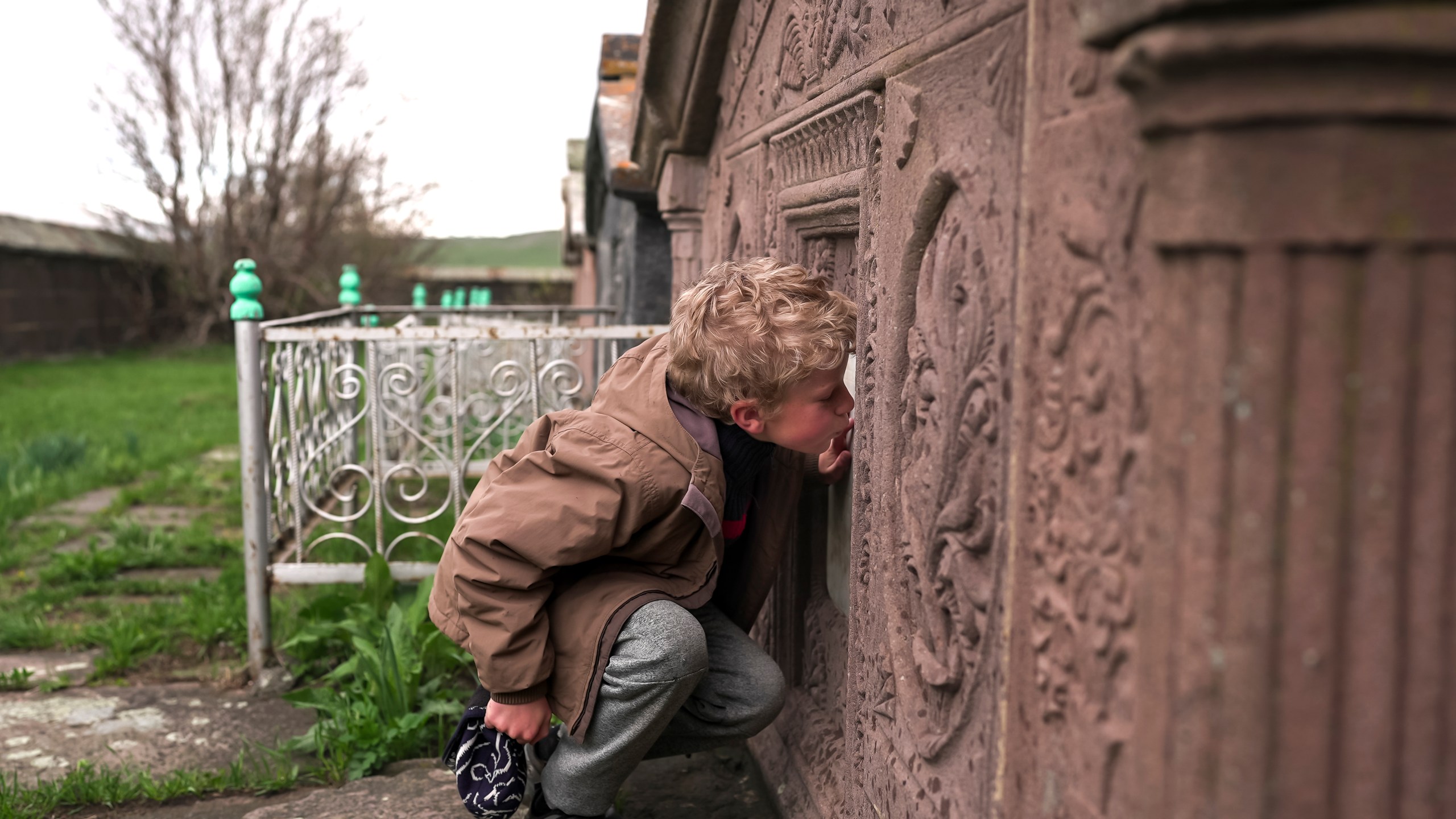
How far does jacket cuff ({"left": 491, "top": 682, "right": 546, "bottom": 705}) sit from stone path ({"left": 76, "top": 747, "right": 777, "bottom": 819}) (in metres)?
0.56

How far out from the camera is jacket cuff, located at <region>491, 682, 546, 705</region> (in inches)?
77.7

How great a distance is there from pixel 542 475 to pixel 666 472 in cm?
22

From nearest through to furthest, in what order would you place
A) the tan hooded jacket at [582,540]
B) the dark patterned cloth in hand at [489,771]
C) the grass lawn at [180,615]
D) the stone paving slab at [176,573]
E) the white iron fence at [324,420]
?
the tan hooded jacket at [582,540]
the dark patterned cloth in hand at [489,771]
the grass lawn at [180,615]
the white iron fence at [324,420]
the stone paving slab at [176,573]

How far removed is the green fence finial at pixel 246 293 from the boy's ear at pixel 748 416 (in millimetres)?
2055

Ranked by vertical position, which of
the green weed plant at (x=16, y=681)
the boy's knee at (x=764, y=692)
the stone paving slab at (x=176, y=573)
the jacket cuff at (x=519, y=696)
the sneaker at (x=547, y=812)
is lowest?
the green weed plant at (x=16, y=681)

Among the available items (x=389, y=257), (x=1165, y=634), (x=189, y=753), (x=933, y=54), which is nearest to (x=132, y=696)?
(x=189, y=753)

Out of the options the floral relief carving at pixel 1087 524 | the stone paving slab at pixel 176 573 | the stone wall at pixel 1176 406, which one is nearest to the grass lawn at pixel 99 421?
the stone paving slab at pixel 176 573

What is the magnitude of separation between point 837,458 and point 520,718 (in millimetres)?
800

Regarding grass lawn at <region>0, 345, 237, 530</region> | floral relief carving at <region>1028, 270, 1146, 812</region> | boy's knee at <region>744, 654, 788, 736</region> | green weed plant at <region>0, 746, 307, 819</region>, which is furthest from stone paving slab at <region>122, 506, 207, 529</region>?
floral relief carving at <region>1028, 270, 1146, 812</region>

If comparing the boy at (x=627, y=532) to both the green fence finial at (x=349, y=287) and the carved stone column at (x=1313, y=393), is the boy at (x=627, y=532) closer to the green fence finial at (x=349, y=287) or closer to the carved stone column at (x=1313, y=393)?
the carved stone column at (x=1313, y=393)

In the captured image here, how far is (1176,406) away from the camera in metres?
0.85

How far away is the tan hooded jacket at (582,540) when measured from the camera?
1.86 m

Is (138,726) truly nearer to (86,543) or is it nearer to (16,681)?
(16,681)

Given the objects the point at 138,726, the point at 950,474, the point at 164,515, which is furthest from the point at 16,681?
the point at 950,474
